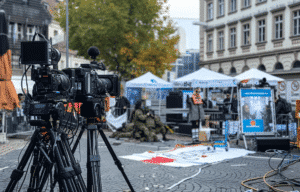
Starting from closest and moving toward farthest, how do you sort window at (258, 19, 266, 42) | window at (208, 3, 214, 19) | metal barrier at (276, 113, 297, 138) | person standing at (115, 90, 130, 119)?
1. metal barrier at (276, 113, 297, 138)
2. person standing at (115, 90, 130, 119)
3. window at (258, 19, 266, 42)
4. window at (208, 3, 214, 19)

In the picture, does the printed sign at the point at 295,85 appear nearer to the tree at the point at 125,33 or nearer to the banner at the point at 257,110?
the tree at the point at 125,33

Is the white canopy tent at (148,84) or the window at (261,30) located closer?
the white canopy tent at (148,84)

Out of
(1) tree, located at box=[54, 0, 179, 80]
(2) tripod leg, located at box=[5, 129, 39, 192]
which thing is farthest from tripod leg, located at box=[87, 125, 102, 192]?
(1) tree, located at box=[54, 0, 179, 80]

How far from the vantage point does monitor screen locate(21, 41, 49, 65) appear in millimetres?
3553

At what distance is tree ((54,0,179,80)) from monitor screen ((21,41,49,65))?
923 inches

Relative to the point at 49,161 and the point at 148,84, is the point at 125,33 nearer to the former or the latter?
the point at 148,84

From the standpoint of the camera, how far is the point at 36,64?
361 centimetres

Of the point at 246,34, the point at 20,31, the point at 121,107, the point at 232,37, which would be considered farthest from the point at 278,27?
the point at 20,31

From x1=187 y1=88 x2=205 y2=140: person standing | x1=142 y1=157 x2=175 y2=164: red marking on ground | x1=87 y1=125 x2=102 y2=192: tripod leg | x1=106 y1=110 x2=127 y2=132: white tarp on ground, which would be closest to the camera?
x1=87 y1=125 x2=102 y2=192: tripod leg

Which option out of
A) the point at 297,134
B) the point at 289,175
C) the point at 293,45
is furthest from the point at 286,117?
the point at 293,45

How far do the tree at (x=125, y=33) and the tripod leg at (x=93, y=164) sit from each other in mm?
23071

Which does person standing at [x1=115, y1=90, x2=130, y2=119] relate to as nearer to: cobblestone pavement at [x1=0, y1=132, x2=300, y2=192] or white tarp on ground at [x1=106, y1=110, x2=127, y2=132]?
white tarp on ground at [x1=106, y1=110, x2=127, y2=132]

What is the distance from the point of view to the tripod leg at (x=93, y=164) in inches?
154

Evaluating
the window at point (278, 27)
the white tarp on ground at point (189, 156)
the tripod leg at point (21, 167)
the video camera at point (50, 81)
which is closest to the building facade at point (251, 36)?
the window at point (278, 27)
